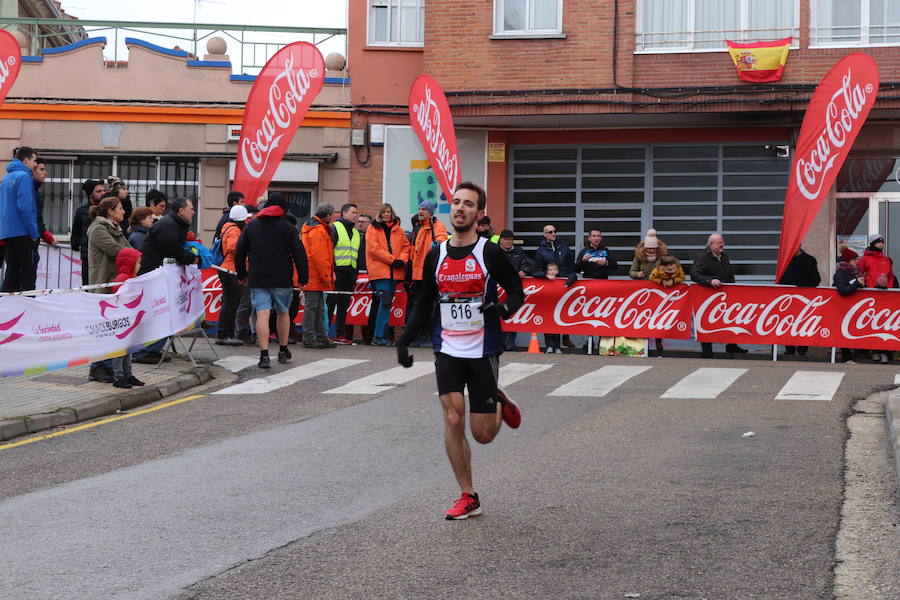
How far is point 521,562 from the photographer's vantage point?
6289 millimetres

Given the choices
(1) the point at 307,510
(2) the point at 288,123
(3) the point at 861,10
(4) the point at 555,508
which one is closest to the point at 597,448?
(4) the point at 555,508

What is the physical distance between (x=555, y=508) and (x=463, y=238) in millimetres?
1661

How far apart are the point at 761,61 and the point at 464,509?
655 inches

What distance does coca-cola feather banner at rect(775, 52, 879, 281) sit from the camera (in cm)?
1867

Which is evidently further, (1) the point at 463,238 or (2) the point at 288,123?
(2) the point at 288,123

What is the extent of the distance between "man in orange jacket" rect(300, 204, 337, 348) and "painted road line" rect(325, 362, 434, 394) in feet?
8.97

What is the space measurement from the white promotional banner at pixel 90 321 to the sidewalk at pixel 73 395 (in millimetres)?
334

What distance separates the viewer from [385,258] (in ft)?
62.7

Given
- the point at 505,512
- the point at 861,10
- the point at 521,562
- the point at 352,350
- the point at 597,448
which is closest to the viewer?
the point at 521,562

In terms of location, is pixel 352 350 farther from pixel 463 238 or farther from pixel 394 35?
pixel 463 238

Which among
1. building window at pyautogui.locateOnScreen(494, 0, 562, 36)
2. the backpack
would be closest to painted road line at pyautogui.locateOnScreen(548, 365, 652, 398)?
the backpack

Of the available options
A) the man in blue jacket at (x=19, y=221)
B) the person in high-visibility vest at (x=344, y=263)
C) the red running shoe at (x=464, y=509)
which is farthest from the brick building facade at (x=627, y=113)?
the red running shoe at (x=464, y=509)

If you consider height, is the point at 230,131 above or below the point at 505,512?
above

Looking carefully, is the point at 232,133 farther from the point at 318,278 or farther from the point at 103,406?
the point at 103,406
